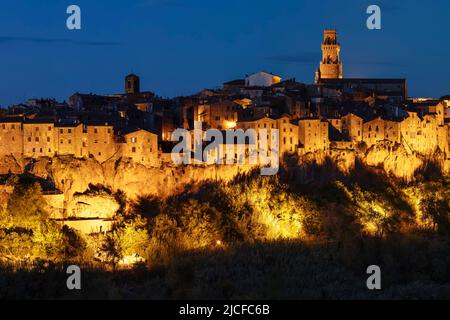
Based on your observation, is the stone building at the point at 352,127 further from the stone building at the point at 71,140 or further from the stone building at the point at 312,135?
the stone building at the point at 71,140

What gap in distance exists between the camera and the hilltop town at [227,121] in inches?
1709

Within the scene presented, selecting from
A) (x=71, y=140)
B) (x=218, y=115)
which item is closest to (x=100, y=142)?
(x=71, y=140)

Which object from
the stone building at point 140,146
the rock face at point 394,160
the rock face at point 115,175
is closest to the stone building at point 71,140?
the rock face at point 115,175

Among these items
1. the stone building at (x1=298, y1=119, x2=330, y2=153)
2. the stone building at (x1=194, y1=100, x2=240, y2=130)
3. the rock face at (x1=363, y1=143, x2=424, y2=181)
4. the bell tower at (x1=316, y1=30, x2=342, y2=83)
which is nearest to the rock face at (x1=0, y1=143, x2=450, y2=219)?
the stone building at (x1=298, y1=119, x2=330, y2=153)

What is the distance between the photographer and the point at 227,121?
4897 centimetres

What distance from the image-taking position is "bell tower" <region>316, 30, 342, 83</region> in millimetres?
79000

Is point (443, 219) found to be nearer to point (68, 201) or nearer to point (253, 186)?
point (253, 186)

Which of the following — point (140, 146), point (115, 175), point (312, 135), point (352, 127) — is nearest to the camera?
point (115, 175)

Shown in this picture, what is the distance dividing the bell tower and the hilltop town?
15.8 meters

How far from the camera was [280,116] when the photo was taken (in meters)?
47.9

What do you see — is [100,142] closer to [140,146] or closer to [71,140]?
[71,140]

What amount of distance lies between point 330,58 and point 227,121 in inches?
1322

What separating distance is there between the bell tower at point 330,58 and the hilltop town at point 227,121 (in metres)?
15.8
